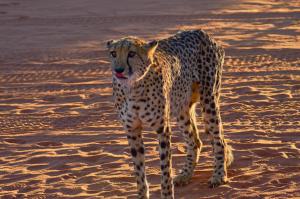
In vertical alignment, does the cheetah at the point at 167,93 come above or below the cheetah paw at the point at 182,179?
above

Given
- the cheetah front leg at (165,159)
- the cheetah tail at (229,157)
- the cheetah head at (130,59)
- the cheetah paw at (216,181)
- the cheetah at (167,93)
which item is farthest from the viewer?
the cheetah tail at (229,157)

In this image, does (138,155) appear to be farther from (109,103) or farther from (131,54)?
(109,103)

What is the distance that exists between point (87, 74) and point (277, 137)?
4.51 meters

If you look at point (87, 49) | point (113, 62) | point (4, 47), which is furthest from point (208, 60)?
point (4, 47)

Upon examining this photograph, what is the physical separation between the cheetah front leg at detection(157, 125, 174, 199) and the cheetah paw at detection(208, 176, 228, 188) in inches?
29.3

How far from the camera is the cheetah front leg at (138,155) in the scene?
20.8 feet

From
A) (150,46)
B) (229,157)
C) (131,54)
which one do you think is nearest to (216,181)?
(229,157)

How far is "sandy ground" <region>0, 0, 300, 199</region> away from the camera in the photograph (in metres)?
7.24

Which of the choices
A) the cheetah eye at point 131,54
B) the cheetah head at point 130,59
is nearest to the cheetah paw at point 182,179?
the cheetah head at point 130,59

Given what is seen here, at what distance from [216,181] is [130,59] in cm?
182

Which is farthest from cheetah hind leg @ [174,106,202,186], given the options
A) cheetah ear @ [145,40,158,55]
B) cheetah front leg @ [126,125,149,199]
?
cheetah ear @ [145,40,158,55]

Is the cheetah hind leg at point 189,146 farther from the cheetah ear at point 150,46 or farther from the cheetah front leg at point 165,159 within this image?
the cheetah ear at point 150,46

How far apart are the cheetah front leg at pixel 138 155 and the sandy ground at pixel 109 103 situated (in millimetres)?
380

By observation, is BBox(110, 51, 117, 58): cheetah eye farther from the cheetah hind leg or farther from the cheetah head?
the cheetah hind leg
